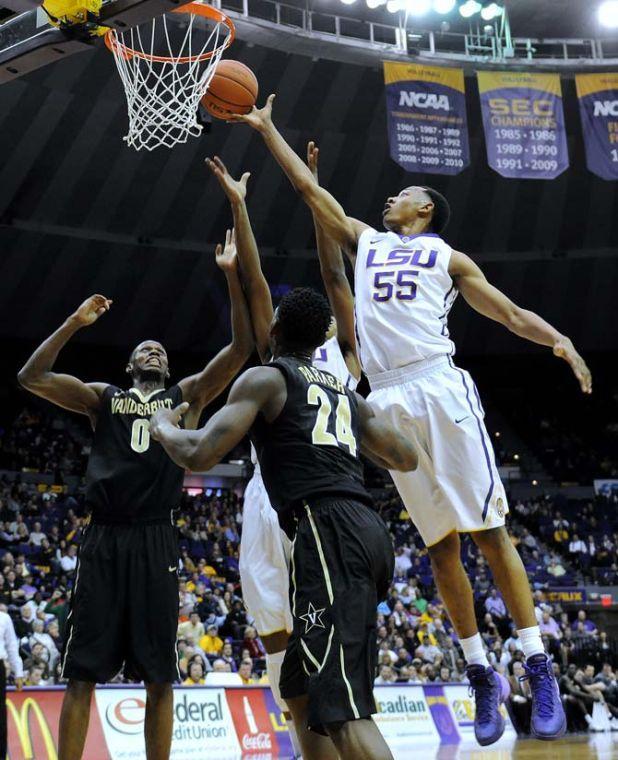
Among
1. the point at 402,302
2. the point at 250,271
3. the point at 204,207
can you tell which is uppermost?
the point at 204,207

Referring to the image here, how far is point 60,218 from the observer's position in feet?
77.3

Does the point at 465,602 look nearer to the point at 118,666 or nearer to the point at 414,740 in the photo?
the point at 118,666

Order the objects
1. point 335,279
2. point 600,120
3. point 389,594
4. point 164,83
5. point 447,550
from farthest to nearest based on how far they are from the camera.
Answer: point 389,594
point 600,120
point 164,83
point 335,279
point 447,550

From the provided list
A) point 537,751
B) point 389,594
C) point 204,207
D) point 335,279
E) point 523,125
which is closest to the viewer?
point 335,279

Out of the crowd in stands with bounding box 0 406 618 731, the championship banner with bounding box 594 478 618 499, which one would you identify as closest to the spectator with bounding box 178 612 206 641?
the crowd in stands with bounding box 0 406 618 731

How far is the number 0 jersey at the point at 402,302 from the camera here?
16.9 feet

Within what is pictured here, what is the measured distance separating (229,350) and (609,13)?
17.1 metres

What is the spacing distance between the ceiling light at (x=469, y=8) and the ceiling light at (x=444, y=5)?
0.18 metres

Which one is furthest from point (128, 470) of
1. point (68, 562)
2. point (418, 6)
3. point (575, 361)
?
point (418, 6)

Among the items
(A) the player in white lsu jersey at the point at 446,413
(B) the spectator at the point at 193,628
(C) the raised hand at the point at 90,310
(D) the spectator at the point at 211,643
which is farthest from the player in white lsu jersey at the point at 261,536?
(D) the spectator at the point at 211,643

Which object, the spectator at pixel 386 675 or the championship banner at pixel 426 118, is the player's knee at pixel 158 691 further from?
the championship banner at pixel 426 118

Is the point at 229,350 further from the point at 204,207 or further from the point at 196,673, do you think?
the point at 204,207

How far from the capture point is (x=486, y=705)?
4.82 meters

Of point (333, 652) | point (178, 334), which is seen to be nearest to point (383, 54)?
point (178, 334)
